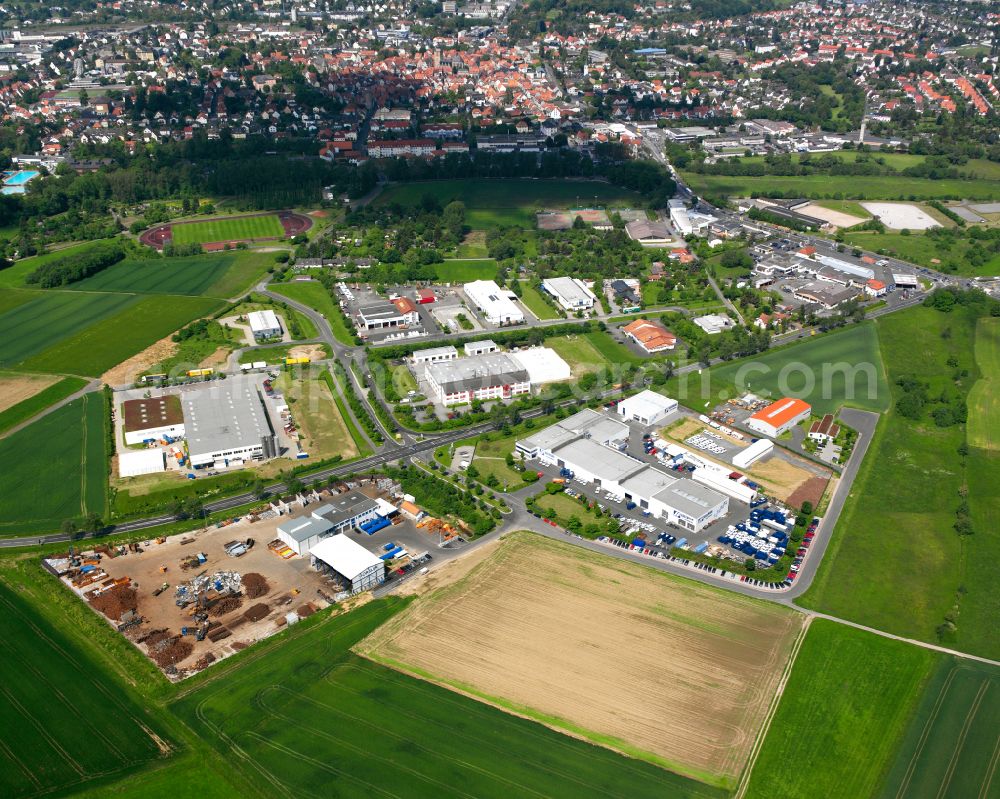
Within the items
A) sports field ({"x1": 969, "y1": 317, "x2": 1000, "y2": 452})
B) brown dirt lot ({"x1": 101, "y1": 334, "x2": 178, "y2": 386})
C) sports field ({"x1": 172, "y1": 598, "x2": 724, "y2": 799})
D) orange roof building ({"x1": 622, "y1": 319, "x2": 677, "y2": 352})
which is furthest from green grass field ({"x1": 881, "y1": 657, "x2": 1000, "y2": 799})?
brown dirt lot ({"x1": 101, "y1": 334, "x2": 178, "y2": 386})

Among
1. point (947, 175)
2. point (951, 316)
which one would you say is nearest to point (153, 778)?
point (951, 316)

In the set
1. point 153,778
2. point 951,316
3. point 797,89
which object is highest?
point 797,89

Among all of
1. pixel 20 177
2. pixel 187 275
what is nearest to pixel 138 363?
pixel 187 275

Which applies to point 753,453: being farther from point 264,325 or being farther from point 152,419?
point 264,325

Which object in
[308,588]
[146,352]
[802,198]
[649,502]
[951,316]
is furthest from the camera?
[802,198]

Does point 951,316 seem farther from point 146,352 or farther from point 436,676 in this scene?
point 146,352

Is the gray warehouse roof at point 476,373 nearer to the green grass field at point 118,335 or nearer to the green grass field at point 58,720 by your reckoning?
the green grass field at point 118,335

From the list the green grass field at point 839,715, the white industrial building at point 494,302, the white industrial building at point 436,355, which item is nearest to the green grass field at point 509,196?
the white industrial building at point 494,302
